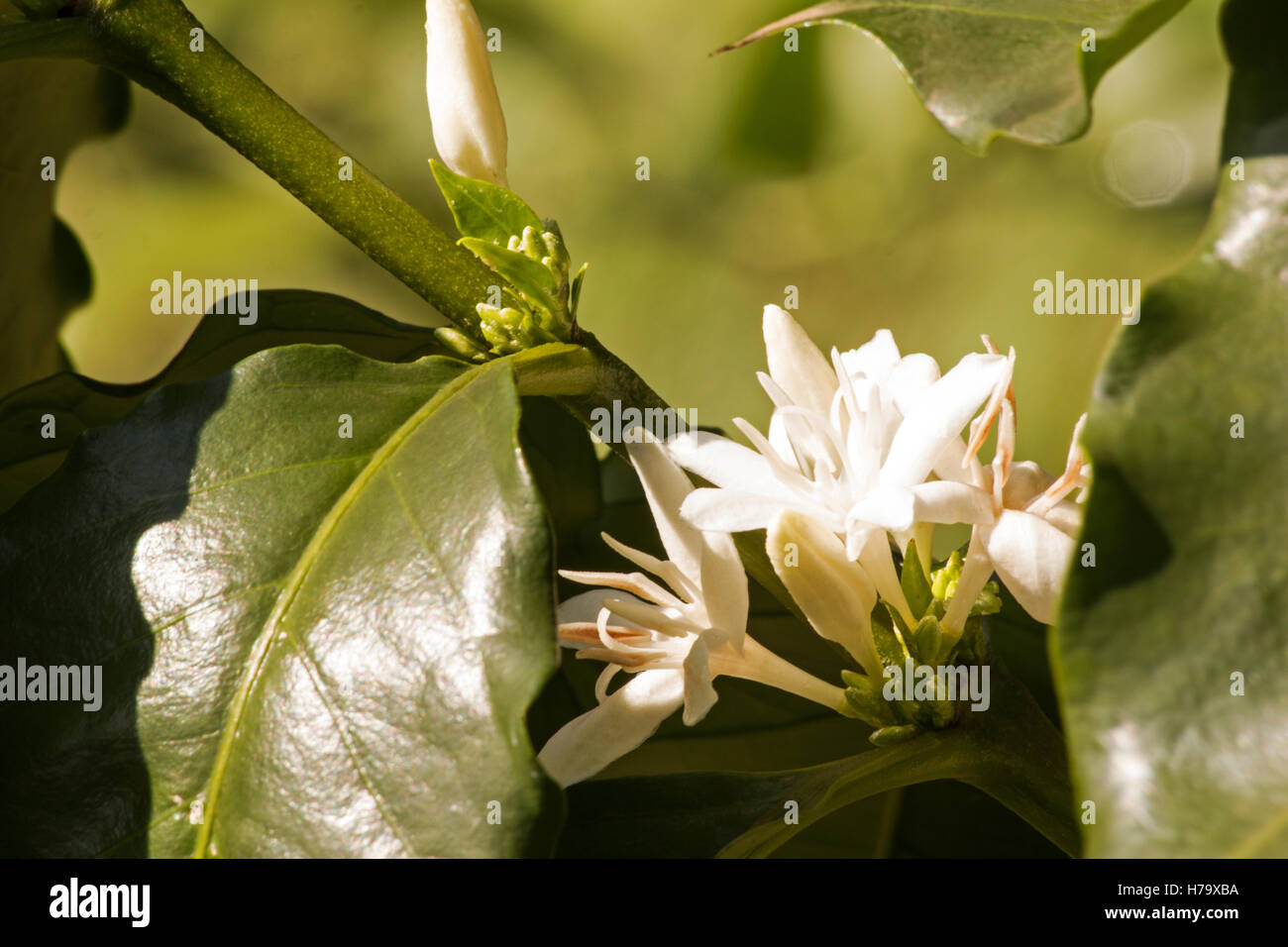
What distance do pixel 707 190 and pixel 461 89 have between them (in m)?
0.43

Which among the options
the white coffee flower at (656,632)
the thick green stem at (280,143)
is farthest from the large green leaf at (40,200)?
the white coffee flower at (656,632)

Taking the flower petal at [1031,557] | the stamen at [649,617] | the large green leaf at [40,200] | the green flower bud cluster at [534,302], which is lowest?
the stamen at [649,617]

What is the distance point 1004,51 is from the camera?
1.60 feet

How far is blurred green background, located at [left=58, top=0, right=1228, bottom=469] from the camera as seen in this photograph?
908 mm

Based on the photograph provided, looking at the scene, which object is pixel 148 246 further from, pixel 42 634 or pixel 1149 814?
pixel 1149 814

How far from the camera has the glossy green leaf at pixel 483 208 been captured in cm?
59

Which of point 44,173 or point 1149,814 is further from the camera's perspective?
point 44,173

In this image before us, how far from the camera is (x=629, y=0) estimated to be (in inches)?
39.4

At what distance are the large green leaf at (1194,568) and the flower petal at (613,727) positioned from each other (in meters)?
0.25

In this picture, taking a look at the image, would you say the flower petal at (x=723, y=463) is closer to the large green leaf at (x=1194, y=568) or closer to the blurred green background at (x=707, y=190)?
the large green leaf at (x=1194, y=568)

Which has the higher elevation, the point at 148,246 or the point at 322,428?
the point at 148,246

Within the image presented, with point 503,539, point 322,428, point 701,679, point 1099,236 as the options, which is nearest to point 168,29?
point 322,428

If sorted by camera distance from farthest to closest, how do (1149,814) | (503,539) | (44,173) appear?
(44,173)
(503,539)
(1149,814)
